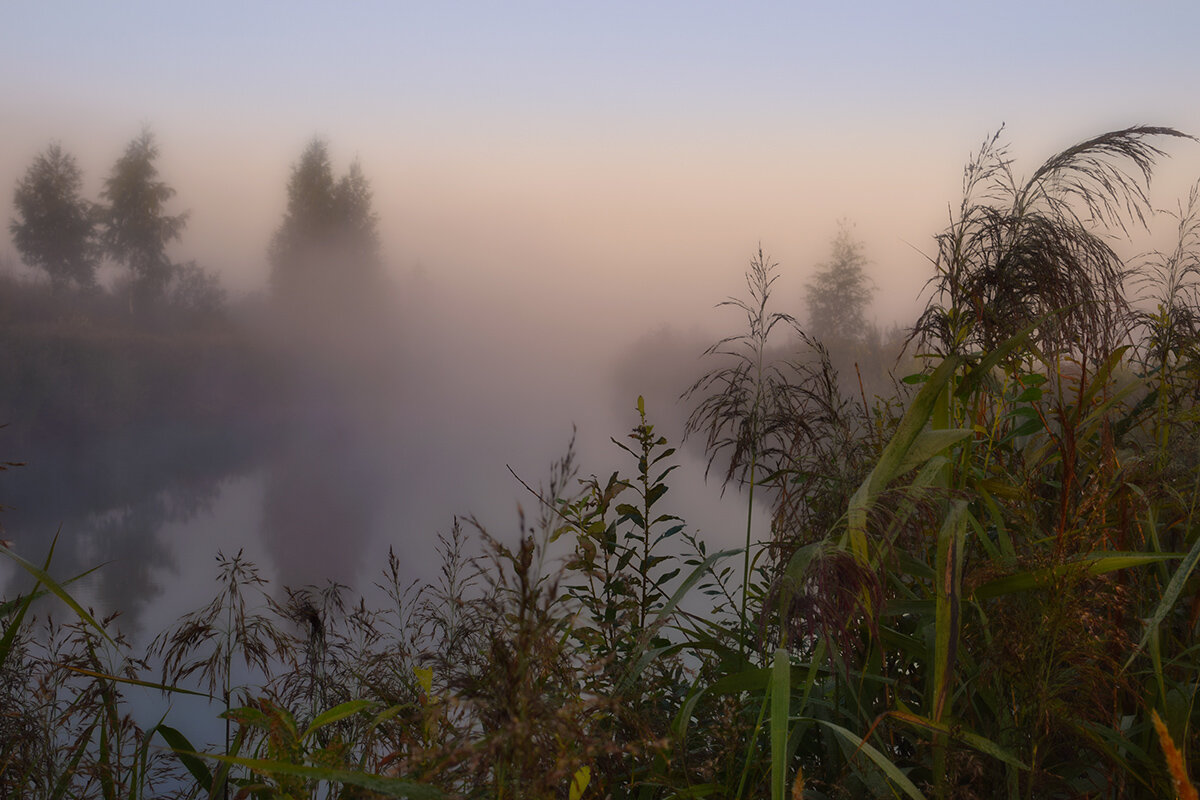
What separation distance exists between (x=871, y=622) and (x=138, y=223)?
1703 cm

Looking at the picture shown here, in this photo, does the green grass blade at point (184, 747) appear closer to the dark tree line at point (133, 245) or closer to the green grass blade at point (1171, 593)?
the green grass blade at point (1171, 593)

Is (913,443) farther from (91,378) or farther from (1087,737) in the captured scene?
(91,378)

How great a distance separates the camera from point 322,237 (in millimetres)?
15898

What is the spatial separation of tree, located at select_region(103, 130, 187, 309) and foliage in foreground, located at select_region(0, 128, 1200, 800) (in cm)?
1488

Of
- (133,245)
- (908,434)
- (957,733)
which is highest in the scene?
(133,245)

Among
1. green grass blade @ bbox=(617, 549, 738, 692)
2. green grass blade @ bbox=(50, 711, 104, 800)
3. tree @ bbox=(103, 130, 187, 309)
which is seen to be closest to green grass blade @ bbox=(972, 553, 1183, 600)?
green grass blade @ bbox=(617, 549, 738, 692)

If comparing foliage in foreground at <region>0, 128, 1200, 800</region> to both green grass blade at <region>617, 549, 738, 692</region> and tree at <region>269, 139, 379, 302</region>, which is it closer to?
green grass blade at <region>617, 549, 738, 692</region>

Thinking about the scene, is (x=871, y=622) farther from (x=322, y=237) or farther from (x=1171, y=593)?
(x=322, y=237)

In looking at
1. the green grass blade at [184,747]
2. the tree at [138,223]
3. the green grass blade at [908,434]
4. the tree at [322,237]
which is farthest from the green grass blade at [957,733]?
the tree at [138,223]

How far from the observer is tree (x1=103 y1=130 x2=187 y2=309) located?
559 inches

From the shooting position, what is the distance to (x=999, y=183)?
5.19 feet

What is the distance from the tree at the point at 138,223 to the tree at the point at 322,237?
2091mm

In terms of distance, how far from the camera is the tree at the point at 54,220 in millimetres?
13758

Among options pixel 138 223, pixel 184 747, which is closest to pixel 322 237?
pixel 138 223
